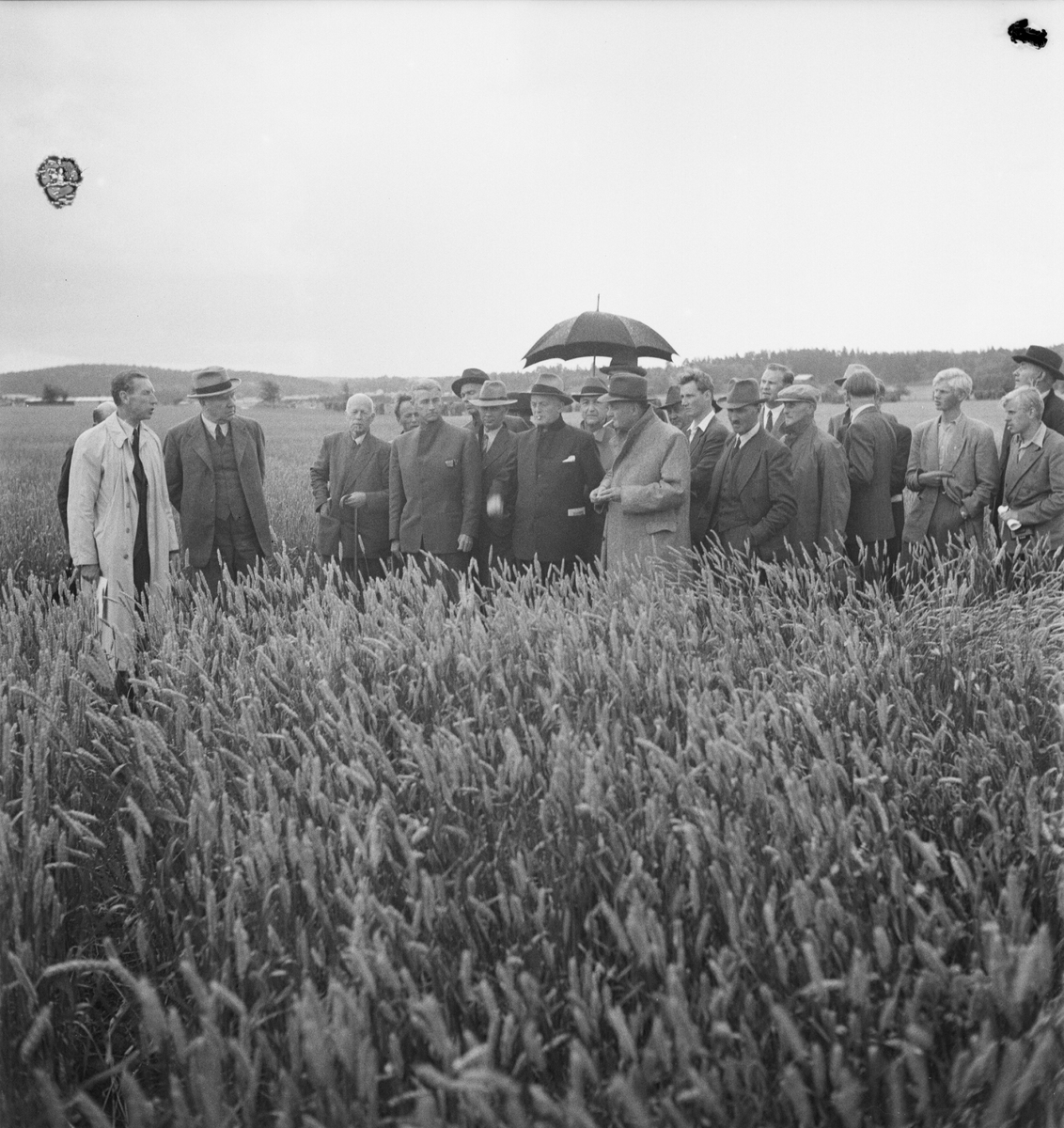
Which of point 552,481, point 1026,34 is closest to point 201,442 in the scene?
point 552,481

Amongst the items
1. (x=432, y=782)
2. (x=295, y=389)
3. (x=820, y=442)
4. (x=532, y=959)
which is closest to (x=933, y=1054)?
(x=532, y=959)

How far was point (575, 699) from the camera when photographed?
310 centimetres

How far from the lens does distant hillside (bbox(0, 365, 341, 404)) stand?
679cm

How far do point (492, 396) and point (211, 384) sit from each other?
185 cm

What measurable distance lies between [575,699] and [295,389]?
6458mm

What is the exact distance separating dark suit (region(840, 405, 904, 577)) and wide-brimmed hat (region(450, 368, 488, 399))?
99.7 inches

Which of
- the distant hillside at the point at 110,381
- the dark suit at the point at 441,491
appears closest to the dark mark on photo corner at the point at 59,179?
the distant hillside at the point at 110,381

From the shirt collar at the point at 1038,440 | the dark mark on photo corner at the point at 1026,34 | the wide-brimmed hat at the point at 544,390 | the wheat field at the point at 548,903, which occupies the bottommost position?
the wheat field at the point at 548,903

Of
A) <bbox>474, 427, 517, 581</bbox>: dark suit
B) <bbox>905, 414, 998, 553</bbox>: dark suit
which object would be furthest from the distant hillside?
<bbox>905, 414, 998, 553</bbox>: dark suit

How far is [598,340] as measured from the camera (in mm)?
8531

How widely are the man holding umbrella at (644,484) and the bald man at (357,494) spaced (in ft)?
7.03

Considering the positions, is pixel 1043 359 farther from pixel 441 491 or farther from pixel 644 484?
pixel 441 491

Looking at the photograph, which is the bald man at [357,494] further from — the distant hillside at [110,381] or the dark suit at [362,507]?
the distant hillside at [110,381]

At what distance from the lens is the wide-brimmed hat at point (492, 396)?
7.16 m
